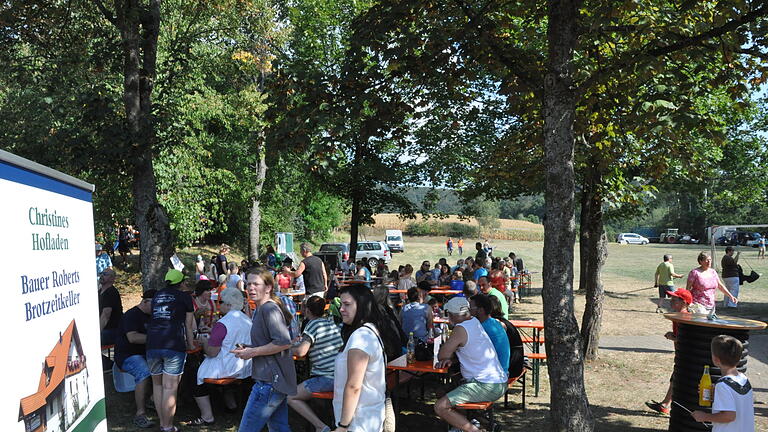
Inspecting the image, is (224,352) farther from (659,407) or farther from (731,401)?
(659,407)

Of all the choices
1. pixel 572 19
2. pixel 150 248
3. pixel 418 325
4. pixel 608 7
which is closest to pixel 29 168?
pixel 572 19

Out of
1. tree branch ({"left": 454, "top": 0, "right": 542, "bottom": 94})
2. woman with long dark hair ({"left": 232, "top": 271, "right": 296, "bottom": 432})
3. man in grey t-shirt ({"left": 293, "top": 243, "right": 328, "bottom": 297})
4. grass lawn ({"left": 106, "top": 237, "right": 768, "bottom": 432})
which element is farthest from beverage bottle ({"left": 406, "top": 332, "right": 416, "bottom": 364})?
man in grey t-shirt ({"left": 293, "top": 243, "right": 328, "bottom": 297})

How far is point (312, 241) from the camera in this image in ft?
128

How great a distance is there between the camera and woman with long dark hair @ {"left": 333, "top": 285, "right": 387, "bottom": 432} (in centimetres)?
340

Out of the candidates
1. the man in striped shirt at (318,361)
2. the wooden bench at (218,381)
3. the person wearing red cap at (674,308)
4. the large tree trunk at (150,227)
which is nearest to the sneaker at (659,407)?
the person wearing red cap at (674,308)

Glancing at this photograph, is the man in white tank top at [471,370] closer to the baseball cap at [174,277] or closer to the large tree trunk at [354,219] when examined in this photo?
the baseball cap at [174,277]

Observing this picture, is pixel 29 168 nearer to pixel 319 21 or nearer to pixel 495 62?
pixel 495 62

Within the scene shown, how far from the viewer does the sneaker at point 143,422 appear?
6.46m

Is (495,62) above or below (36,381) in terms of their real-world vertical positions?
above

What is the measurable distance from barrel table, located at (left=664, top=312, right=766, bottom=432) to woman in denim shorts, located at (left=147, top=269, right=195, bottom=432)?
5167mm

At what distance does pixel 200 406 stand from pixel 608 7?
6078 millimetres

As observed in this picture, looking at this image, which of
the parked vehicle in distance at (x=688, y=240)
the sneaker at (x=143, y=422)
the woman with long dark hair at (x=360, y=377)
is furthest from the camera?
the parked vehicle in distance at (x=688, y=240)

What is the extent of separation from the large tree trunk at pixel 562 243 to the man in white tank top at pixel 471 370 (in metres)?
0.52

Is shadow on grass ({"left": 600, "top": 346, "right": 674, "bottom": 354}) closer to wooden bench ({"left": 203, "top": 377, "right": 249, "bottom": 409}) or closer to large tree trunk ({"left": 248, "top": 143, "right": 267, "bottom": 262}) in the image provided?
wooden bench ({"left": 203, "top": 377, "right": 249, "bottom": 409})
